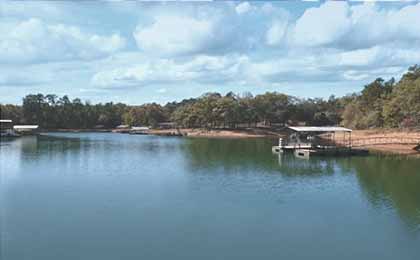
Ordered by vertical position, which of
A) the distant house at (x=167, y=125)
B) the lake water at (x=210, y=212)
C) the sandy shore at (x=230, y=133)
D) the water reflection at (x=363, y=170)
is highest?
the distant house at (x=167, y=125)

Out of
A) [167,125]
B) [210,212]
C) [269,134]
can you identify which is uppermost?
[167,125]

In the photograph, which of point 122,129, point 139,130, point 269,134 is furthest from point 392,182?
point 122,129

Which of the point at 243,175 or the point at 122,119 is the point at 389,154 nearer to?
the point at 243,175

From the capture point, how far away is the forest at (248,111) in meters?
64.2

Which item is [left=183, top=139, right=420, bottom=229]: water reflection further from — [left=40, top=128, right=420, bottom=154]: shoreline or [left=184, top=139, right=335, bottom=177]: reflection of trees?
[left=40, top=128, right=420, bottom=154]: shoreline

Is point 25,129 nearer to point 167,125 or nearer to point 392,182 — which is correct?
point 167,125

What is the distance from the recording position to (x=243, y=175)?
3569cm

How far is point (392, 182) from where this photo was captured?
1284 inches

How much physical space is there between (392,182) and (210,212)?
53.4 ft

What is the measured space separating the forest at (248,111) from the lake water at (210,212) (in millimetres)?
23952

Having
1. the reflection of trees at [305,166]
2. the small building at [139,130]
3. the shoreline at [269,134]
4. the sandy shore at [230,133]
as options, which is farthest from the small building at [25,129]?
the reflection of trees at [305,166]

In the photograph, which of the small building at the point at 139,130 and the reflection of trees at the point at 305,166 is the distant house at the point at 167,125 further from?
the reflection of trees at the point at 305,166

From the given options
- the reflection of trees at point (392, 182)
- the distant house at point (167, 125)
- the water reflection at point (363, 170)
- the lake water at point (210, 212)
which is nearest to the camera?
the lake water at point (210, 212)

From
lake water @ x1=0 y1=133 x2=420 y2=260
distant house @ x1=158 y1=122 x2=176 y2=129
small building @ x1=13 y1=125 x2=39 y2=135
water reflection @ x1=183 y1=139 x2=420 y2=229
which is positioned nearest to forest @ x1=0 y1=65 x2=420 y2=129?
distant house @ x1=158 y1=122 x2=176 y2=129
